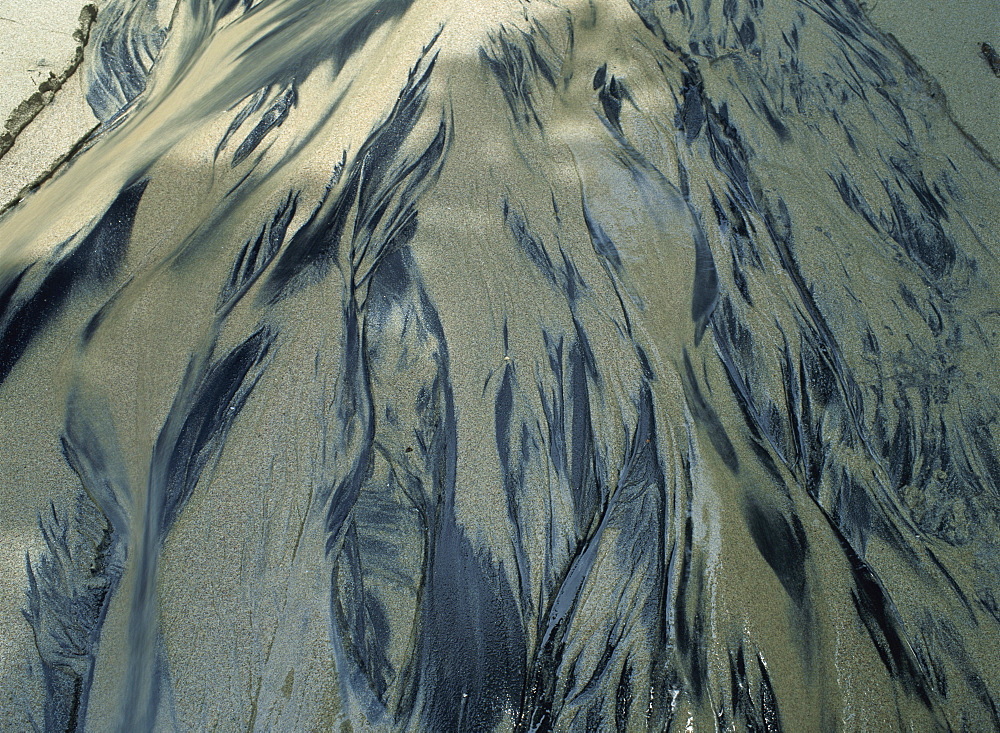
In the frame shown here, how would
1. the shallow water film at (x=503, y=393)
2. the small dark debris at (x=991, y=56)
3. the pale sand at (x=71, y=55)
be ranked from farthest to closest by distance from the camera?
1. the small dark debris at (x=991, y=56)
2. the pale sand at (x=71, y=55)
3. the shallow water film at (x=503, y=393)

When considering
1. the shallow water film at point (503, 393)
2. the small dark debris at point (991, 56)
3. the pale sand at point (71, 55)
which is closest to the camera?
the shallow water film at point (503, 393)

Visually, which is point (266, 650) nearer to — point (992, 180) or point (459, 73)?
point (459, 73)

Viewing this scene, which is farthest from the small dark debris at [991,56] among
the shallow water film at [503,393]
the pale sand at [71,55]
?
the shallow water film at [503,393]

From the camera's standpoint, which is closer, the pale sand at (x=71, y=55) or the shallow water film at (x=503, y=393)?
the shallow water film at (x=503, y=393)

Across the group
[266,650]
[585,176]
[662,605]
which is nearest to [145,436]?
[266,650]

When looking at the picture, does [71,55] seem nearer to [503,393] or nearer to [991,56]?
[503,393]

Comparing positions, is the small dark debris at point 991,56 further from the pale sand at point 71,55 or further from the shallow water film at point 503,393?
the shallow water film at point 503,393

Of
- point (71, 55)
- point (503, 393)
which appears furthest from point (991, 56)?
point (71, 55)

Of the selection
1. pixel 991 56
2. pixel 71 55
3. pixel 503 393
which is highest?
pixel 71 55
